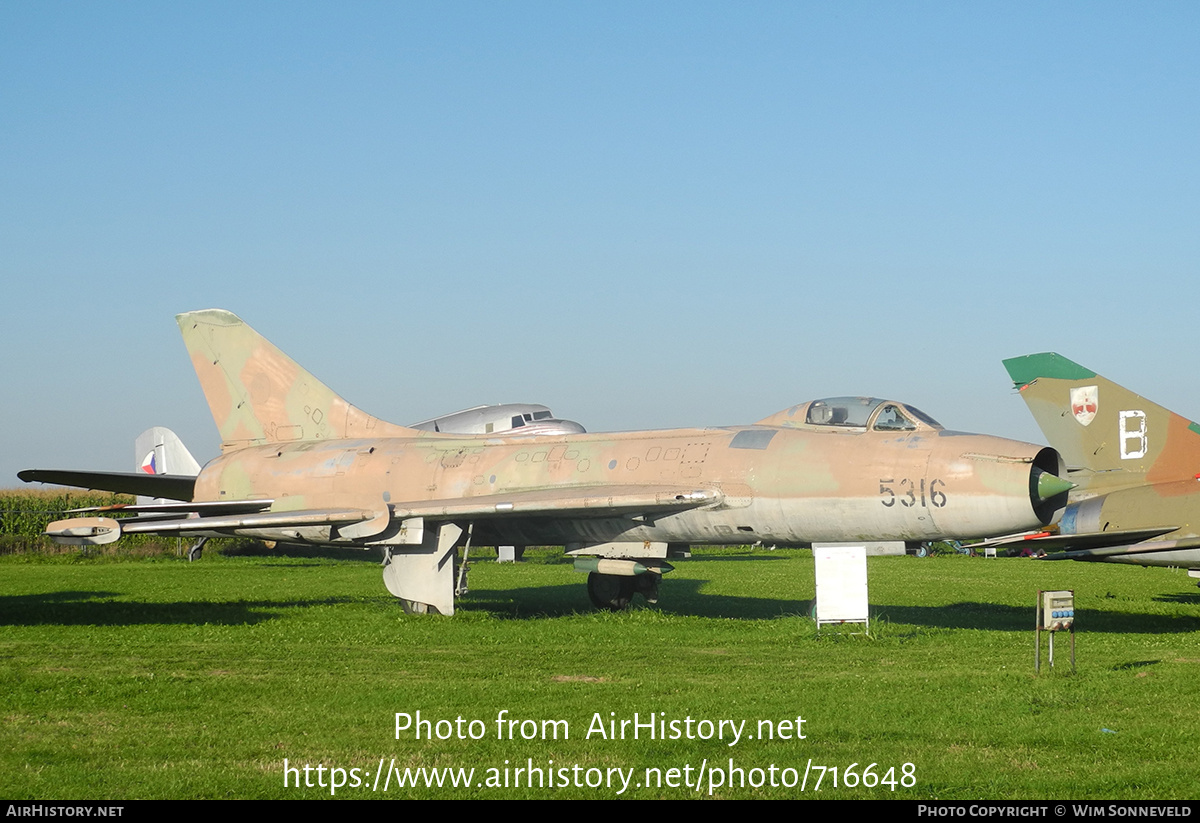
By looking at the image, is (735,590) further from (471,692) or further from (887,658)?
(471,692)

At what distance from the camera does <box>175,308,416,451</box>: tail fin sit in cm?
2034

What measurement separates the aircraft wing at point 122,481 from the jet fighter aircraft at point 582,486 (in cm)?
4

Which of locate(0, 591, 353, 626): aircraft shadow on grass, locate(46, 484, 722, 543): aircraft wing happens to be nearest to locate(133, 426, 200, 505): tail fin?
locate(0, 591, 353, 626): aircraft shadow on grass

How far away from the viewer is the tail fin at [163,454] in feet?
125

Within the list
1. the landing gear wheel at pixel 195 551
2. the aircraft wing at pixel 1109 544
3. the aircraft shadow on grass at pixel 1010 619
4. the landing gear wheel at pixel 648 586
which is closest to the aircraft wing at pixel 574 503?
the landing gear wheel at pixel 648 586

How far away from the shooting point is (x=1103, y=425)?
1827cm

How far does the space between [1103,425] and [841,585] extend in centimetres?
670

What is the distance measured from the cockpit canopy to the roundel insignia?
499 cm

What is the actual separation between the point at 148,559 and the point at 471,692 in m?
30.3

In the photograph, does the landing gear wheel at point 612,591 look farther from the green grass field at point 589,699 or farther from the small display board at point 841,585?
the small display board at point 841,585

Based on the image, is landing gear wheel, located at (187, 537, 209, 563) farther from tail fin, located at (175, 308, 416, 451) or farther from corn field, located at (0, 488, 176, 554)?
tail fin, located at (175, 308, 416, 451)

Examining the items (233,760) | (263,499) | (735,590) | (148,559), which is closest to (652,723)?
(233,760)

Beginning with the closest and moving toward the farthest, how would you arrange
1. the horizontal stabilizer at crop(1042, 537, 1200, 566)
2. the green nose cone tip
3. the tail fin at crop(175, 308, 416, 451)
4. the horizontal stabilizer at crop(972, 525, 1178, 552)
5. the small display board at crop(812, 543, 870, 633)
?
the green nose cone tip → the small display board at crop(812, 543, 870, 633) → the horizontal stabilizer at crop(1042, 537, 1200, 566) → the horizontal stabilizer at crop(972, 525, 1178, 552) → the tail fin at crop(175, 308, 416, 451)
